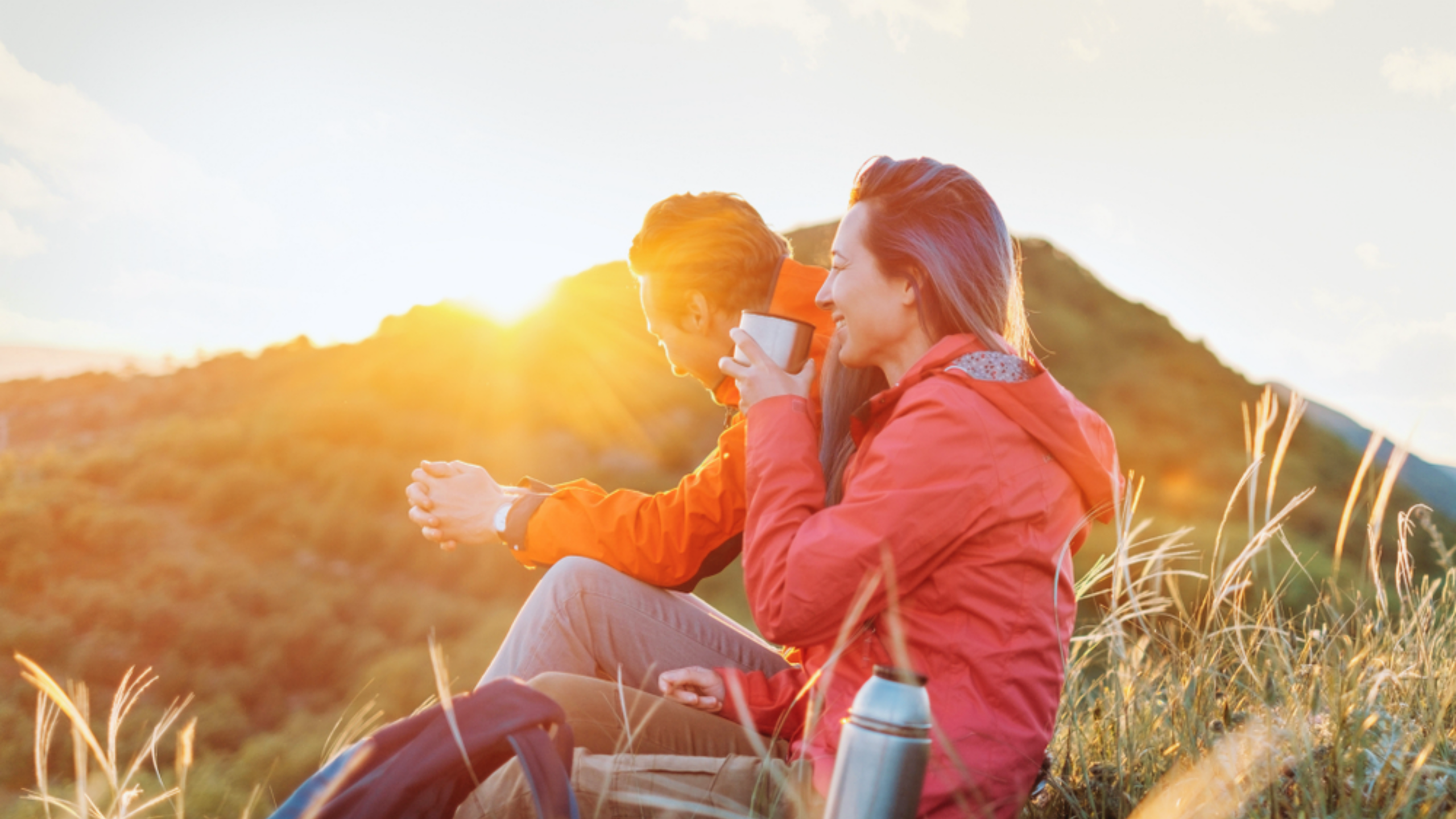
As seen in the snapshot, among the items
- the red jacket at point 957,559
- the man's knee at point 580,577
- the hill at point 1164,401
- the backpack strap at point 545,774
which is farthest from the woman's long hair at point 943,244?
the hill at point 1164,401

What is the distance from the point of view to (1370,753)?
111 centimetres

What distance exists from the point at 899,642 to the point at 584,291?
31.1ft

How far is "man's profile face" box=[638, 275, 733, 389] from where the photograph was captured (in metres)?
1.92

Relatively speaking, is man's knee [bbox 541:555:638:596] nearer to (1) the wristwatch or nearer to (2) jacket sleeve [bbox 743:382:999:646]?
(1) the wristwatch

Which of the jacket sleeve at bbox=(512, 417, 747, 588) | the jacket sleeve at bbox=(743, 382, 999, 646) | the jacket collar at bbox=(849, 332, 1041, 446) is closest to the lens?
the jacket sleeve at bbox=(743, 382, 999, 646)

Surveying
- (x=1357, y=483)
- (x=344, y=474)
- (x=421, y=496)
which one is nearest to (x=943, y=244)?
(x=1357, y=483)

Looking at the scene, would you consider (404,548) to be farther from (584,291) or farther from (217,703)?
(584,291)

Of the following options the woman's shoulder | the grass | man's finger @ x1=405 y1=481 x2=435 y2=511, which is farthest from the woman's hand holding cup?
man's finger @ x1=405 y1=481 x2=435 y2=511

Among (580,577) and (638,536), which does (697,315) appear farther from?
(580,577)

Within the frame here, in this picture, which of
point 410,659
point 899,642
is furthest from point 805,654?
point 410,659

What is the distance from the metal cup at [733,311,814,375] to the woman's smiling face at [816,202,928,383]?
0.55 ft

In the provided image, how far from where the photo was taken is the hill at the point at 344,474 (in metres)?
6.09

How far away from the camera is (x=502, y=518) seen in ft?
5.59

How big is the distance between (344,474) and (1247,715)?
839 centimetres
